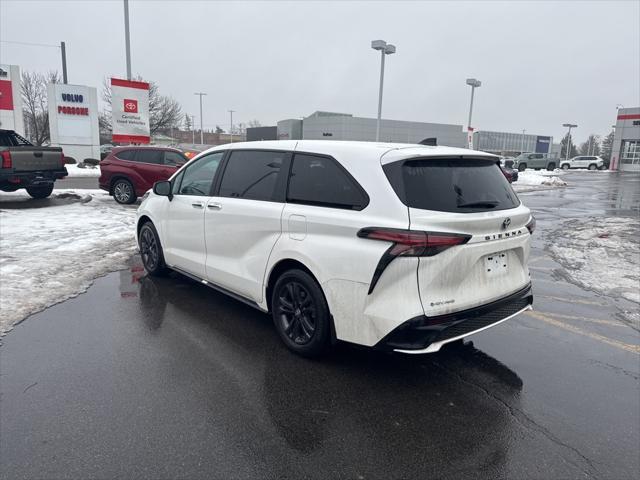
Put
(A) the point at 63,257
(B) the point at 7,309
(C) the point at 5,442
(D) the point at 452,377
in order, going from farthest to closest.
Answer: (A) the point at 63,257 → (B) the point at 7,309 → (D) the point at 452,377 → (C) the point at 5,442

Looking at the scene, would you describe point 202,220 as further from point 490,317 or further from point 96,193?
point 96,193

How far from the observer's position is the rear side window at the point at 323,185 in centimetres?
360

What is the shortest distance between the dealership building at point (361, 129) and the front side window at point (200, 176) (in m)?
61.5

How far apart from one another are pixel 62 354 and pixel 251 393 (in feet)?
5.84

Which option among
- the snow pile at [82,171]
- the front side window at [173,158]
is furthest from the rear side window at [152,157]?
the snow pile at [82,171]

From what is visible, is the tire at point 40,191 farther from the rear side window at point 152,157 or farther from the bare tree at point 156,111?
the bare tree at point 156,111

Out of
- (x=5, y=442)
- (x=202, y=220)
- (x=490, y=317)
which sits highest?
(x=202, y=220)

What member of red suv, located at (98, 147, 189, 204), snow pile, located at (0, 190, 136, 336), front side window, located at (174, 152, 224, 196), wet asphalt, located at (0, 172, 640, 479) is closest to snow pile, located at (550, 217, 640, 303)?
wet asphalt, located at (0, 172, 640, 479)

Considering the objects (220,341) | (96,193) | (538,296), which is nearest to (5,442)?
(220,341)

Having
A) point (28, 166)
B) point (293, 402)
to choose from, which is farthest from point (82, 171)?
point (293, 402)

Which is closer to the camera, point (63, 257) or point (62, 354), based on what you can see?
point (62, 354)

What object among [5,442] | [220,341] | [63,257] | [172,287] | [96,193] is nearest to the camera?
[5,442]

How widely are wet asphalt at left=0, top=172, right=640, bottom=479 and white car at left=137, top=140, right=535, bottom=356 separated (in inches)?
18.1

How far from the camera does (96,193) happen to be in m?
15.8
